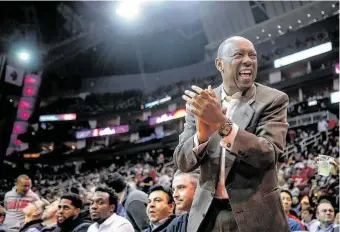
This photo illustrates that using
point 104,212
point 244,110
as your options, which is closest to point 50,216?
point 104,212

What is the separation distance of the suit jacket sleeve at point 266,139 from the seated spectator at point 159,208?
2.36m

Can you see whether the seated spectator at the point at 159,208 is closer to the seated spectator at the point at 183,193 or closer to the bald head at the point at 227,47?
the seated spectator at the point at 183,193

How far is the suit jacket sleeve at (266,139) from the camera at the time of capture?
1.47 m

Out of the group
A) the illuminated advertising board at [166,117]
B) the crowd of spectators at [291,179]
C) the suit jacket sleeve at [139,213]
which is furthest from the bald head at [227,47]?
the illuminated advertising board at [166,117]

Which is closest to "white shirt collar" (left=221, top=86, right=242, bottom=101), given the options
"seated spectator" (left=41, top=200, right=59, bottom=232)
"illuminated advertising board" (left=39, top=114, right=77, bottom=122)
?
"seated spectator" (left=41, top=200, right=59, bottom=232)

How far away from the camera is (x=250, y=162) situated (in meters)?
1.49

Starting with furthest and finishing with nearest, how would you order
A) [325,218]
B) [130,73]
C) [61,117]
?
[130,73] < [61,117] < [325,218]

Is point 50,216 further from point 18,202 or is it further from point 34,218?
point 18,202

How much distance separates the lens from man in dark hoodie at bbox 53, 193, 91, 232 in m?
4.66

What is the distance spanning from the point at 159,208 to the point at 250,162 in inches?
99.3

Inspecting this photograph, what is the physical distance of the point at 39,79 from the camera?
31.6m

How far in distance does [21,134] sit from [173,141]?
1138cm

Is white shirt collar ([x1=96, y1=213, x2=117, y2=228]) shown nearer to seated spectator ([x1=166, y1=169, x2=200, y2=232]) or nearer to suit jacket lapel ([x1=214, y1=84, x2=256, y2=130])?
seated spectator ([x1=166, y1=169, x2=200, y2=232])

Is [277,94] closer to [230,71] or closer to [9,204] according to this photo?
[230,71]
